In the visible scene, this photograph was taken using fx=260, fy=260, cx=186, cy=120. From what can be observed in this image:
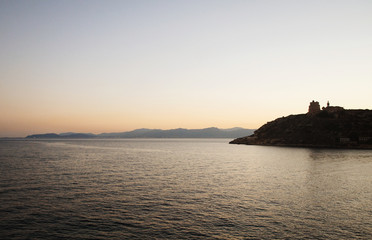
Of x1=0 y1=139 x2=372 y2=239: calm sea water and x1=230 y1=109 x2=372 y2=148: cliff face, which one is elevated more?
x1=230 y1=109 x2=372 y2=148: cliff face

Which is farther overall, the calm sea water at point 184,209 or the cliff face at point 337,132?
the cliff face at point 337,132

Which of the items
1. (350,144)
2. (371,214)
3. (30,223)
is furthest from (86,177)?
(350,144)

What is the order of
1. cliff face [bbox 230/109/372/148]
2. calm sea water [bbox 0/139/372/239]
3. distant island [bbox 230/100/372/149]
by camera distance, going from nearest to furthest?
calm sea water [bbox 0/139/372/239] → distant island [bbox 230/100/372/149] → cliff face [bbox 230/109/372/148]

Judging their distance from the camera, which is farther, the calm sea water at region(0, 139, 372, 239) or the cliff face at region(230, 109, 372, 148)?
the cliff face at region(230, 109, 372, 148)

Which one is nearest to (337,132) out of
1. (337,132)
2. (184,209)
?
(337,132)

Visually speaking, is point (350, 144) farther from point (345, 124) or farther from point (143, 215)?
point (143, 215)

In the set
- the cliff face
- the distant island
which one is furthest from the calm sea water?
the cliff face

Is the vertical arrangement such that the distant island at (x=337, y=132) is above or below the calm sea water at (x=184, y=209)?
above

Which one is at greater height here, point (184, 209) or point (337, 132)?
point (337, 132)

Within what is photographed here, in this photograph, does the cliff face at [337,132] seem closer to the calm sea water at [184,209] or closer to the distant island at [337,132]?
the distant island at [337,132]

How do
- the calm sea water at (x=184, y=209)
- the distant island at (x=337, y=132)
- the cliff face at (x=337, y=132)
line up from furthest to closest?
the cliff face at (x=337, y=132)
the distant island at (x=337, y=132)
the calm sea water at (x=184, y=209)

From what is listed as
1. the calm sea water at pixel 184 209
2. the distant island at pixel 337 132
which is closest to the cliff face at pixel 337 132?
the distant island at pixel 337 132

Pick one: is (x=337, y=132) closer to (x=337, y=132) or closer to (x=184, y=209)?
(x=337, y=132)

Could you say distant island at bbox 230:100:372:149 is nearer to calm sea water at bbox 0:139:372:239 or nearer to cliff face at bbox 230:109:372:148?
cliff face at bbox 230:109:372:148
